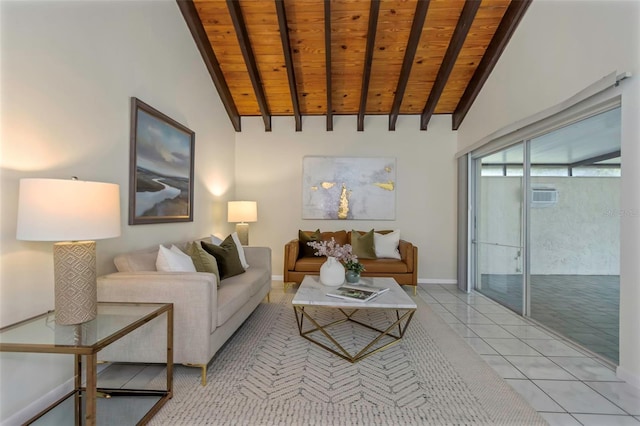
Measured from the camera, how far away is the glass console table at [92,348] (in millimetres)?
1331

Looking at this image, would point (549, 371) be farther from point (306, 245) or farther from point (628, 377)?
point (306, 245)

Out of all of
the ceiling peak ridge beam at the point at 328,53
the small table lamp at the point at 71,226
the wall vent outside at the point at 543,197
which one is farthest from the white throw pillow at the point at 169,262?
the wall vent outside at the point at 543,197

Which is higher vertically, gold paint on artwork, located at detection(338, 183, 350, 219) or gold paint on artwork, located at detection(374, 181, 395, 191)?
gold paint on artwork, located at detection(374, 181, 395, 191)

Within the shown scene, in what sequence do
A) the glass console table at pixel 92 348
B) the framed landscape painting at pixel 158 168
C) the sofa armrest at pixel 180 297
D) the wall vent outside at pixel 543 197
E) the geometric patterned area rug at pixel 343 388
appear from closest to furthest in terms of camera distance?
the glass console table at pixel 92 348 < the geometric patterned area rug at pixel 343 388 < the sofa armrest at pixel 180 297 < the framed landscape painting at pixel 158 168 < the wall vent outside at pixel 543 197

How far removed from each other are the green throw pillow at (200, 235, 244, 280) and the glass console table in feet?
3.86

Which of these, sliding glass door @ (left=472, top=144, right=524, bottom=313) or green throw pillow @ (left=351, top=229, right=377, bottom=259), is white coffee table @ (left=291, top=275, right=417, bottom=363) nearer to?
green throw pillow @ (left=351, top=229, right=377, bottom=259)

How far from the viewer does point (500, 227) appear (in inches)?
152

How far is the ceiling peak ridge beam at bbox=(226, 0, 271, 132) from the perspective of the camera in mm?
3150

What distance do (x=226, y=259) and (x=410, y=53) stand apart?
3.13 meters

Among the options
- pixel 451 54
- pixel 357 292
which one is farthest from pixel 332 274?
pixel 451 54

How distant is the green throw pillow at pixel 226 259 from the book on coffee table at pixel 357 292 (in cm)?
114

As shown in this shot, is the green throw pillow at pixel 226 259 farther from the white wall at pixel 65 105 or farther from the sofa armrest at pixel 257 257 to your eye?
the white wall at pixel 65 105

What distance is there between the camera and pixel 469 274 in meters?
4.45

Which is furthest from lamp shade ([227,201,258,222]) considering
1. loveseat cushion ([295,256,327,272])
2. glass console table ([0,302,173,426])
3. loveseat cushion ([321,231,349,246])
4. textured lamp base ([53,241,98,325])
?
textured lamp base ([53,241,98,325])
